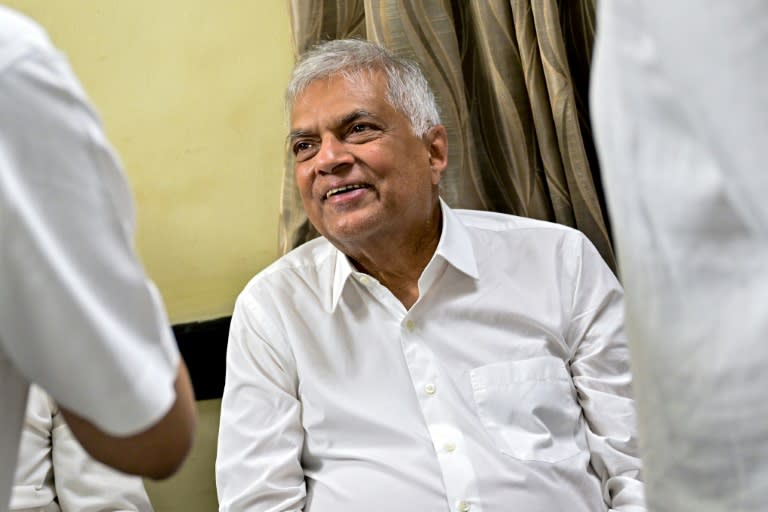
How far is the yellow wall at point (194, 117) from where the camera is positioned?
7.32 feet

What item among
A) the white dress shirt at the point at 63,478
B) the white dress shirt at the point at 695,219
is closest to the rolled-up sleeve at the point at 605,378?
the white dress shirt at the point at 63,478

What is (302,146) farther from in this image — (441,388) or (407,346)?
(441,388)

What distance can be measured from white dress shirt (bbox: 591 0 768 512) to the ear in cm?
122

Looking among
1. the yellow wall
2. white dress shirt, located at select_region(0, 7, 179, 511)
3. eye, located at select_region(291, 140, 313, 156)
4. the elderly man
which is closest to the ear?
the elderly man

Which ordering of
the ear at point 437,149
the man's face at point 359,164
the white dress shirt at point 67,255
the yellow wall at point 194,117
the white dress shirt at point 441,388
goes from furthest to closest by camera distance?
1. the yellow wall at point 194,117
2. the ear at point 437,149
3. the man's face at point 359,164
4. the white dress shirt at point 441,388
5. the white dress shirt at point 67,255

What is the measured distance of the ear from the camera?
2.03 metres

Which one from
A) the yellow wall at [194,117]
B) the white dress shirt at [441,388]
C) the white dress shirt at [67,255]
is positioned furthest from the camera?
the yellow wall at [194,117]

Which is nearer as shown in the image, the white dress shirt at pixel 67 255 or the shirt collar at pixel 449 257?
Answer: the white dress shirt at pixel 67 255

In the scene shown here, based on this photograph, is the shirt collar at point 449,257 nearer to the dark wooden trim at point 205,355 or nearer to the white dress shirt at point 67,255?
the dark wooden trim at point 205,355

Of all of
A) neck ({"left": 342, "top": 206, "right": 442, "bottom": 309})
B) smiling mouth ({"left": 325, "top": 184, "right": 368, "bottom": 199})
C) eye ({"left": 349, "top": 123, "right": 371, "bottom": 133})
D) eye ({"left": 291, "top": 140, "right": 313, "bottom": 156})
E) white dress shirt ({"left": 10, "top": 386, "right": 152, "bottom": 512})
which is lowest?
white dress shirt ({"left": 10, "top": 386, "right": 152, "bottom": 512})

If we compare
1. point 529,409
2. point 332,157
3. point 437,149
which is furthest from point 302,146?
point 529,409

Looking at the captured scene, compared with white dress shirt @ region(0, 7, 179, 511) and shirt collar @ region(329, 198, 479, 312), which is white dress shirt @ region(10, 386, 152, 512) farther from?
white dress shirt @ region(0, 7, 179, 511)

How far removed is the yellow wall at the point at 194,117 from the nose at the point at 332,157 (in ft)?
1.07

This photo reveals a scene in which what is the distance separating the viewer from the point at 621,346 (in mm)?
1878
